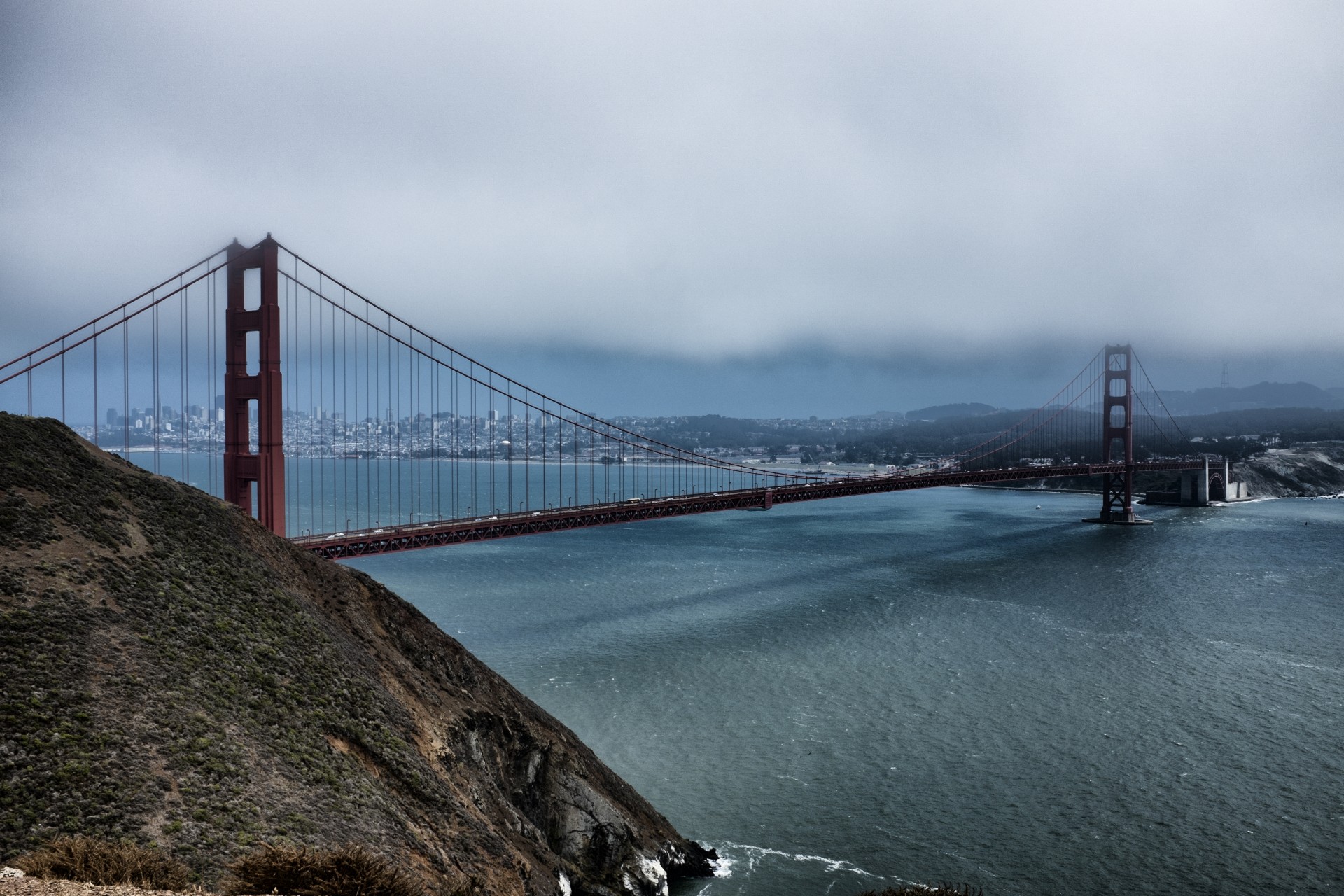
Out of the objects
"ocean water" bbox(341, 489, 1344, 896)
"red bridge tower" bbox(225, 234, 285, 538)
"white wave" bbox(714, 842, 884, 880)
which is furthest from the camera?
"red bridge tower" bbox(225, 234, 285, 538)

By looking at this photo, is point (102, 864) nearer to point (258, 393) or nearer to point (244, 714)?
point (244, 714)

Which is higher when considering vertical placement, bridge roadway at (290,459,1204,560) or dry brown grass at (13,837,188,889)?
bridge roadway at (290,459,1204,560)

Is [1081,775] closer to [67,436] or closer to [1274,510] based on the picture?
[67,436]

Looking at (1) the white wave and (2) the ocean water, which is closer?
(1) the white wave

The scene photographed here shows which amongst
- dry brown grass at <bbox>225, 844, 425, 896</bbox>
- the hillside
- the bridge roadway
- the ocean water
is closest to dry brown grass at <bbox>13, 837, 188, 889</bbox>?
the hillside

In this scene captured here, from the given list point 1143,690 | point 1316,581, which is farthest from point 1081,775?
point 1316,581

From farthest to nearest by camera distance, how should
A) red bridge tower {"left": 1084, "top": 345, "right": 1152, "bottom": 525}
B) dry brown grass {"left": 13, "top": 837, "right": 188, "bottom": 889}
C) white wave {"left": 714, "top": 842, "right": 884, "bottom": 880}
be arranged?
red bridge tower {"left": 1084, "top": 345, "right": 1152, "bottom": 525} → white wave {"left": 714, "top": 842, "right": 884, "bottom": 880} → dry brown grass {"left": 13, "top": 837, "right": 188, "bottom": 889}

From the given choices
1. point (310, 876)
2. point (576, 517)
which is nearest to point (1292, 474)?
point (576, 517)

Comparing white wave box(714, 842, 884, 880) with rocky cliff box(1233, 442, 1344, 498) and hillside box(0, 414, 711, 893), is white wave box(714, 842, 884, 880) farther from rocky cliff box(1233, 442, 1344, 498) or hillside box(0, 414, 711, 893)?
rocky cliff box(1233, 442, 1344, 498)
